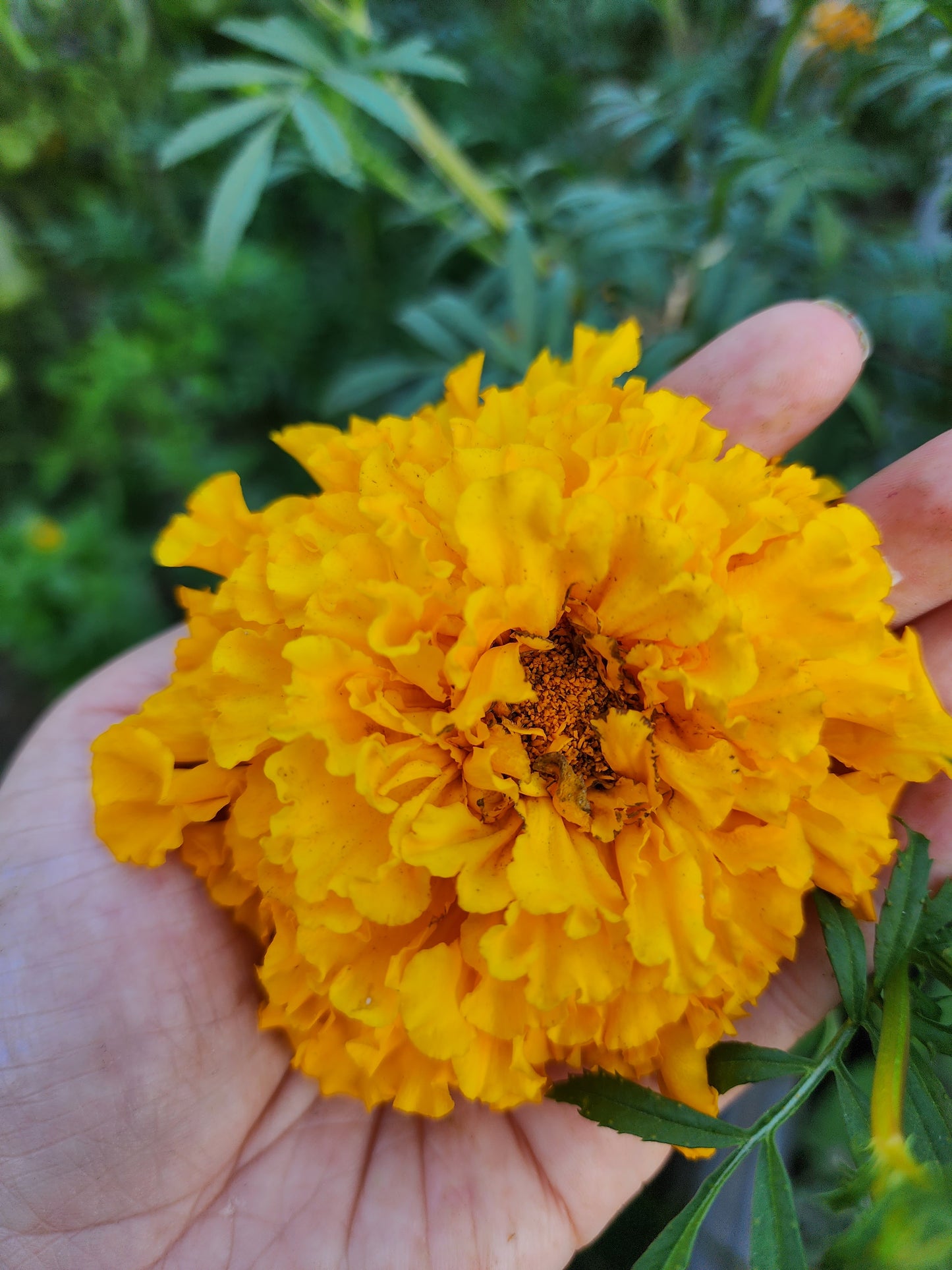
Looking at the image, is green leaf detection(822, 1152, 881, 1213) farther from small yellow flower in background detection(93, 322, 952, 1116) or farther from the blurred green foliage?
the blurred green foliage

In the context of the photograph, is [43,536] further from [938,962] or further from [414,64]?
[938,962]

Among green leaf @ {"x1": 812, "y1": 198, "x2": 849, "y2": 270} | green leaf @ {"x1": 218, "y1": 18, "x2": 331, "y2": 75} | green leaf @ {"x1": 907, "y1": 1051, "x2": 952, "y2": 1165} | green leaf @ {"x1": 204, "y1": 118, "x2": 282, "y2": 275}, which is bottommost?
green leaf @ {"x1": 907, "y1": 1051, "x2": 952, "y2": 1165}

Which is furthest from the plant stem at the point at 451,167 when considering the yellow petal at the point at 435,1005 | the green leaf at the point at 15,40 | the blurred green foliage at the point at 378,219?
the yellow petal at the point at 435,1005

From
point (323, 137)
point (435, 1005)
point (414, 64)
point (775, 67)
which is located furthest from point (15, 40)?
point (435, 1005)

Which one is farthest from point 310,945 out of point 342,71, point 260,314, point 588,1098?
point 260,314

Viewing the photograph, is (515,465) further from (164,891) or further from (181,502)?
(181,502)

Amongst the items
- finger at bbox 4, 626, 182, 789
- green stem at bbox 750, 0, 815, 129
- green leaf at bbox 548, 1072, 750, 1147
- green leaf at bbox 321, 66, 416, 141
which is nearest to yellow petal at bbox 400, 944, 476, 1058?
green leaf at bbox 548, 1072, 750, 1147
